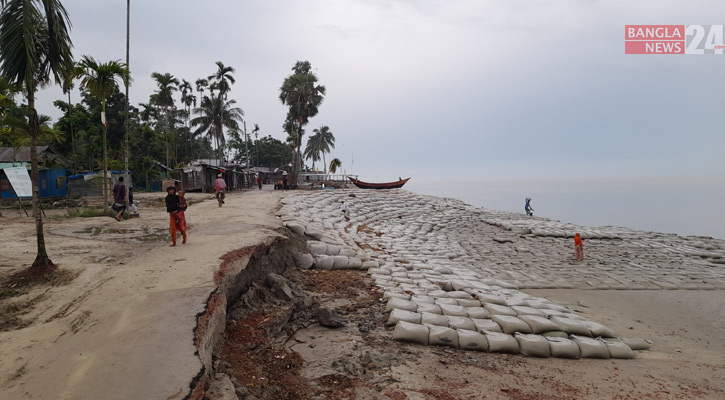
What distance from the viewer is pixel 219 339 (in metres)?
3.68

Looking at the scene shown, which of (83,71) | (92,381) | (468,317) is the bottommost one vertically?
(468,317)

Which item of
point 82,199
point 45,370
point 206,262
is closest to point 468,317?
point 206,262

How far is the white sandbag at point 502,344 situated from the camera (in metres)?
4.48

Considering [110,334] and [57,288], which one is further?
[57,288]

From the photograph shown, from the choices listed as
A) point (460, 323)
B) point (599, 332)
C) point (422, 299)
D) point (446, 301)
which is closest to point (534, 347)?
point (460, 323)

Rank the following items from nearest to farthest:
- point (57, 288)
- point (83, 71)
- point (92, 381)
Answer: point (92, 381)
point (57, 288)
point (83, 71)

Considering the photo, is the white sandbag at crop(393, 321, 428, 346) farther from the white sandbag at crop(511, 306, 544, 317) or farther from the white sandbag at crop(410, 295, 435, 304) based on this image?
the white sandbag at crop(511, 306, 544, 317)

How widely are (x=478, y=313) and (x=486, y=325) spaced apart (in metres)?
0.40

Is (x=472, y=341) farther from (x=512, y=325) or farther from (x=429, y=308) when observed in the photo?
(x=429, y=308)

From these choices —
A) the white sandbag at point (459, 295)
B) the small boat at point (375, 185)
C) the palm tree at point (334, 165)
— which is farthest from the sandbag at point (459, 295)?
the palm tree at point (334, 165)

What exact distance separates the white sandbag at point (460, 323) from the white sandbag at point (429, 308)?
241mm

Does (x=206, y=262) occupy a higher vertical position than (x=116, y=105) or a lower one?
lower

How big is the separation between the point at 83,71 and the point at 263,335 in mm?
10191

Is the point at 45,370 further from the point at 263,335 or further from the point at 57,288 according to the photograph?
the point at 57,288
